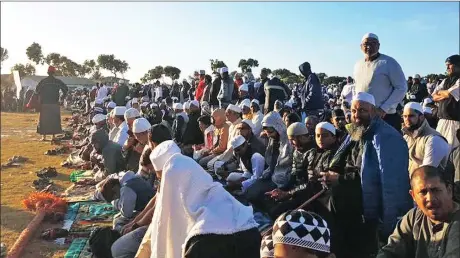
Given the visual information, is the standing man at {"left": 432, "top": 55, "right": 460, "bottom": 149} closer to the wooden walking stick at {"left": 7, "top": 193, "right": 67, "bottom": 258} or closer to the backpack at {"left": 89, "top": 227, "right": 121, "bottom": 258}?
the backpack at {"left": 89, "top": 227, "right": 121, "bottom": 258}

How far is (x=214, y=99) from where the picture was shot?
11.9 meters

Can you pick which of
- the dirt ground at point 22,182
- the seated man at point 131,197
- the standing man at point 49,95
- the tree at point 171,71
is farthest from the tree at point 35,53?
the seated man at point 131,197

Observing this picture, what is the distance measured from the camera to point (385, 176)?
3.67 meters

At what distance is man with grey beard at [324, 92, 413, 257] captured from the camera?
3.67 metres

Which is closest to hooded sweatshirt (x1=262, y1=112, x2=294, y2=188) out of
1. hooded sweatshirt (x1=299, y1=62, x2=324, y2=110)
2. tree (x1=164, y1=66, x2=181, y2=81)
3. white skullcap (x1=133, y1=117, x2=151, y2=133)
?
white skullcap (x1=133, y1=117, x2=151, y2=133)

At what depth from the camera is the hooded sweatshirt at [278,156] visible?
19.1ft

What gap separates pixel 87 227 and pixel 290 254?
13.7 ft

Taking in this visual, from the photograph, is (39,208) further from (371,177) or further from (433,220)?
(433,220)

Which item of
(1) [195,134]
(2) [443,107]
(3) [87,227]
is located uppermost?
(2) [443,107]

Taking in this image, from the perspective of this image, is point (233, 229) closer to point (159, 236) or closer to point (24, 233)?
point (159, 236)

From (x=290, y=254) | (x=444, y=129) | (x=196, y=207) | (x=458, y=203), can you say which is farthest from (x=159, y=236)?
(x=444, y=129)

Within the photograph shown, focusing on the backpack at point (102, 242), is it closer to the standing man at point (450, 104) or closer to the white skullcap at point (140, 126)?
the white skullcap at point (140, 126)

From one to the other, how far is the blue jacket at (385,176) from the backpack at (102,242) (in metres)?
2.36

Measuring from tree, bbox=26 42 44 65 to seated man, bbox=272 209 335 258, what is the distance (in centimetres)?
6221
